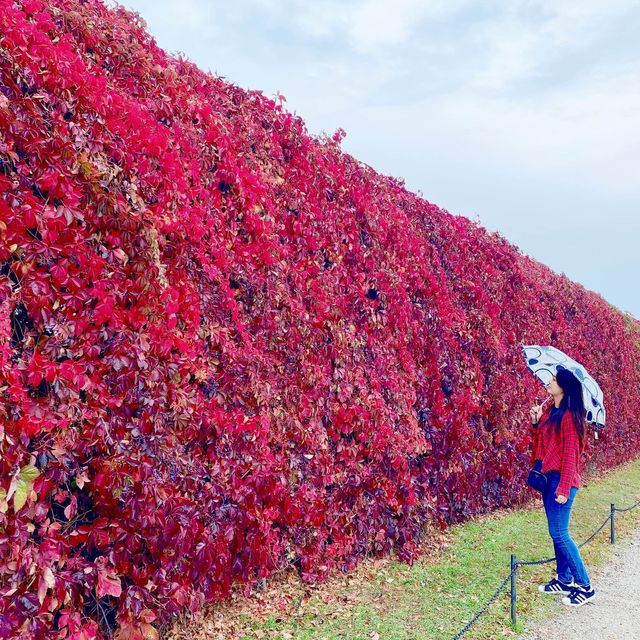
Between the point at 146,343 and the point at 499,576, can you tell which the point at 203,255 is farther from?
the point at 499,576

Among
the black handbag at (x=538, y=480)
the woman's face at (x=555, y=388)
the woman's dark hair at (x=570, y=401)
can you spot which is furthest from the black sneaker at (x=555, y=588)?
the woman's face at (x=555, y=388)

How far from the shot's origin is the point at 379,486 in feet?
18.7

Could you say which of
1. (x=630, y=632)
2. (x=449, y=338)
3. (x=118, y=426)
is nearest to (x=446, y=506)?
(x=449, y=338)

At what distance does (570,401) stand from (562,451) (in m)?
0.46

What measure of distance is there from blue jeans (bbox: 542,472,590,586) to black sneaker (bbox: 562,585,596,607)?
0.19 ft

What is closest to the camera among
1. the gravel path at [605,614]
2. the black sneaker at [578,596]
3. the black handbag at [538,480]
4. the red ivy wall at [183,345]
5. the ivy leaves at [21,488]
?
the ivy leaves at [21,488]

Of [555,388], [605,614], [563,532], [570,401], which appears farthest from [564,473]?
[605,614]

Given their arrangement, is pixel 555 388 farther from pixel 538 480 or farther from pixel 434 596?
pixel 434 596

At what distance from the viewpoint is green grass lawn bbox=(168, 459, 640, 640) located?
14.0 ft

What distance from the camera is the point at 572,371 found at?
207 inches

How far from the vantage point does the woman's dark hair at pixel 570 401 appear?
5062 millimetres

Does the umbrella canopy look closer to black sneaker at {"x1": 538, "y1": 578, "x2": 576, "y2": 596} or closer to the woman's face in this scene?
the woman's face

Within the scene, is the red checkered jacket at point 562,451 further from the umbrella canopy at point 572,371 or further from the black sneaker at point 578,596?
the black sneaker at point 578,596

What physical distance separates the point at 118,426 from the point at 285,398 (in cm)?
168
